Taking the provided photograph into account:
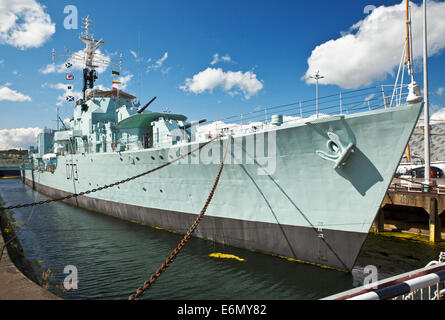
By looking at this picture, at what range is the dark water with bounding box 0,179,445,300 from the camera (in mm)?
6664

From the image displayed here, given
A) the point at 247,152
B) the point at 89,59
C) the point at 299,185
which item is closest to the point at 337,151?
the point at 299,185

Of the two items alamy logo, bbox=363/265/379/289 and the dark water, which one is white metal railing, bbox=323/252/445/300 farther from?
alamy logo, bbox=363/265/379/289

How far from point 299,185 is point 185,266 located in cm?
435

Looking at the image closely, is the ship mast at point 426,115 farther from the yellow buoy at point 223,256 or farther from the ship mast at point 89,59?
the ship mast at point 89,59

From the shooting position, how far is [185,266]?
8.31 metres

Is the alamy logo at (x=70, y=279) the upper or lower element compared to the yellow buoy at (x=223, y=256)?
lower

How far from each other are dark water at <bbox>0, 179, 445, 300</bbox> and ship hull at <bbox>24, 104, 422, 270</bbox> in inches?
→ 24.6

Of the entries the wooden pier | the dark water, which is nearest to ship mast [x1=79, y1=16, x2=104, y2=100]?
the dark water

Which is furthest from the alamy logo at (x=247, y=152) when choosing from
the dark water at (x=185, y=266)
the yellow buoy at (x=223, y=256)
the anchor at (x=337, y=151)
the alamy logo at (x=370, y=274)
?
the alamy logo at (x=370, y=274)

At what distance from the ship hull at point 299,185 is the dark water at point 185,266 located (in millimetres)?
625

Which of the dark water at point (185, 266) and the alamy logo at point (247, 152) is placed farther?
the alamy logo at point (247, 152)

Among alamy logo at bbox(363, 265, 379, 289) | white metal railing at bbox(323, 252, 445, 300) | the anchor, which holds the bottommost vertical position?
alamy logo at bbox(363, 265, 379, 289)

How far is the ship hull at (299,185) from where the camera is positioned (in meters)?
6.51
